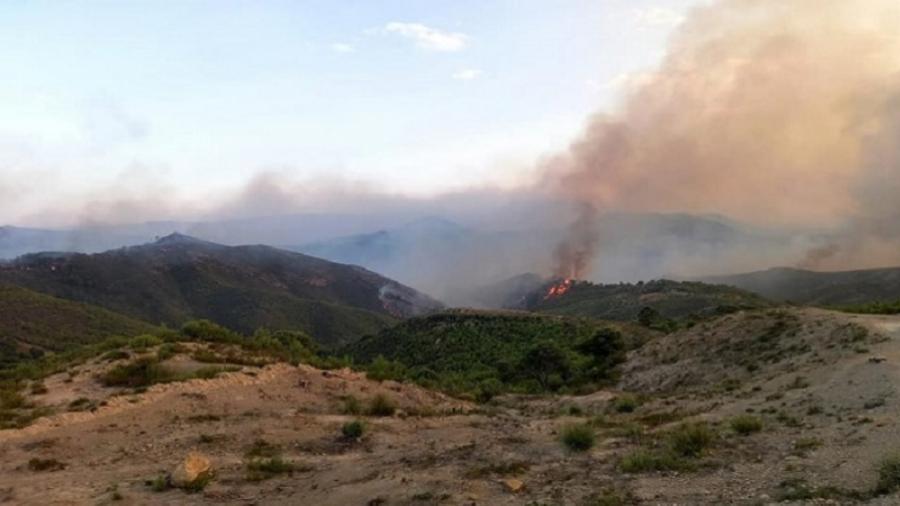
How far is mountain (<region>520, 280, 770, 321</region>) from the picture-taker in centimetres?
10462

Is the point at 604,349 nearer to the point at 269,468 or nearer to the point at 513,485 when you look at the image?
the point at 269,468

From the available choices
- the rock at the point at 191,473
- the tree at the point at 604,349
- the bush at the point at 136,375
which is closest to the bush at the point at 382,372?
the bush at the point at 136,375

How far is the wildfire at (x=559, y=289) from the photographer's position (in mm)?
171175

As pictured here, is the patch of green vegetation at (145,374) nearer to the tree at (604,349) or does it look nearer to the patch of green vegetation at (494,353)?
the patch of green vegetation at (494,353)

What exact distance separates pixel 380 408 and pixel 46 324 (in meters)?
101

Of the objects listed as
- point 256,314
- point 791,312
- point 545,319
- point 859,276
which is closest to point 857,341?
point 791,312

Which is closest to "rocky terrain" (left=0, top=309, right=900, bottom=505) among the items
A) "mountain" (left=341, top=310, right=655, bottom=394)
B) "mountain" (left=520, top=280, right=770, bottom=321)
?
"mountain" (left=341, top=310, right=655, bottom=394)

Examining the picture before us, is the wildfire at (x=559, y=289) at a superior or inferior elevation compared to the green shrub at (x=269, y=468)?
superior

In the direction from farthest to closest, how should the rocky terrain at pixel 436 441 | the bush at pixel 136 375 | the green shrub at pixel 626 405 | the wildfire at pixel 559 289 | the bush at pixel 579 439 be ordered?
the wildfire at pixel 559 289
the green shrub at pixel 626 405
the bush at pixel 136 375
the bush at pixel 579 439
the rocky terrain at pixel 436 441

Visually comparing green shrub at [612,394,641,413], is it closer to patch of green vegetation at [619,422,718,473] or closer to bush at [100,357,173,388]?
patch of green vegetation at [619,422,718,473]

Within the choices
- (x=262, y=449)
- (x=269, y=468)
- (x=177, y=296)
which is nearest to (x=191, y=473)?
(x=269, y=468)

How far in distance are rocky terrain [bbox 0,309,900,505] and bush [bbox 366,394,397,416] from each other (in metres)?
0.07

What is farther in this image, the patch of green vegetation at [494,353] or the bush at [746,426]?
the patch of green vegetation at [494,353]

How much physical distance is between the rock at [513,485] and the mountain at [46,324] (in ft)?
278
